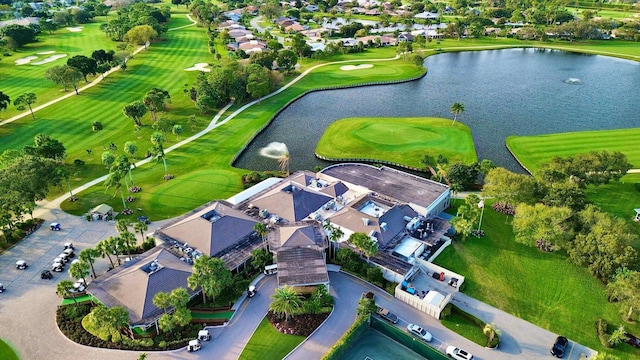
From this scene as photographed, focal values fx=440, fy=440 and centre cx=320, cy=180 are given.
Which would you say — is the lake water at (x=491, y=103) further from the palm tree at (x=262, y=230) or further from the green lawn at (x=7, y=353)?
the green lawn at (x=7, y=353)

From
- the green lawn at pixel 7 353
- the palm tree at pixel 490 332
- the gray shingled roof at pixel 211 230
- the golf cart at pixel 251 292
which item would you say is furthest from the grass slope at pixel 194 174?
the palm tree at pixel 490 332

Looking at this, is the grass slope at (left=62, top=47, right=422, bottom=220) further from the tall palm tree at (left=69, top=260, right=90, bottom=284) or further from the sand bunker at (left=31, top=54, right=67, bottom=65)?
the sand bunker at (left=31, top=54, right=67, bottom=65)

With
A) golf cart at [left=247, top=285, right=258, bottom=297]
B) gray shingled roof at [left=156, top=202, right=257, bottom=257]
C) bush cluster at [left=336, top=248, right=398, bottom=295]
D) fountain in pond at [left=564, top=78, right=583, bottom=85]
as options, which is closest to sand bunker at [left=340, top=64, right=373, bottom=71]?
fountain in pond at [left=564, top=78, right=583, bottom=85]

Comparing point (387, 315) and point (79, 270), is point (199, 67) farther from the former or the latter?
point (387, 315)

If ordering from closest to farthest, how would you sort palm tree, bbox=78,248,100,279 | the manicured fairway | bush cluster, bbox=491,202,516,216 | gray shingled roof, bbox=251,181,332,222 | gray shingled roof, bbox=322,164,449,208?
palm tree, bbox=78,248,100,279
gray shingled roof, bbox=251,181,332,222
gray shingled roof, bbox=322,164,449,208
bush cluster, bbox=491,202,516,216
the manicured fairway

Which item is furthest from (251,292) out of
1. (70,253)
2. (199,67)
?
(199,67)

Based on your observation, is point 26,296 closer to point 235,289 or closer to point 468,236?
point 235,289
